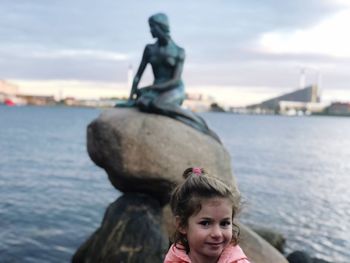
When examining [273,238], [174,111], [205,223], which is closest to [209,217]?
[205,223]

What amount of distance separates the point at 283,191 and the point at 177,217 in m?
20.3

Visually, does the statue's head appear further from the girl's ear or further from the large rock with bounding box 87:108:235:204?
the girl's ear

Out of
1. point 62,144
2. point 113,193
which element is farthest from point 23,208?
point 62,144

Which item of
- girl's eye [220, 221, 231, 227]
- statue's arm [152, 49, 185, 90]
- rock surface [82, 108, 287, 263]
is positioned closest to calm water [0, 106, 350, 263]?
girl's eye [220, 221, 231, 227]

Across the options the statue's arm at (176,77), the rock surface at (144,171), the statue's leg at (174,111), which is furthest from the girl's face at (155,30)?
the rock surface at (144,171)

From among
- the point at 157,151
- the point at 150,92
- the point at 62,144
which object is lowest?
the point at 62,144

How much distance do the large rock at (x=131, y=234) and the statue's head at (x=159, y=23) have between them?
2.96 meters

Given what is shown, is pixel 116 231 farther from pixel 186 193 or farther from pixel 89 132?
pixel 186 193

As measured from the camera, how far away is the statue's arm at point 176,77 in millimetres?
9922

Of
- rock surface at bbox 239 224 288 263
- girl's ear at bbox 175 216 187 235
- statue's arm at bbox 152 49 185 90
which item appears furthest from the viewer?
statue's arm at bbox 152 49 185 90

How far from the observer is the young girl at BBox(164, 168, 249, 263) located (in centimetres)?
311

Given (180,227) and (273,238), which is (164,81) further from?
(180,227)

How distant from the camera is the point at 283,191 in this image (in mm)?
23031

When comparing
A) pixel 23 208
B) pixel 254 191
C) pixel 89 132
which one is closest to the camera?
pixel 89 132
